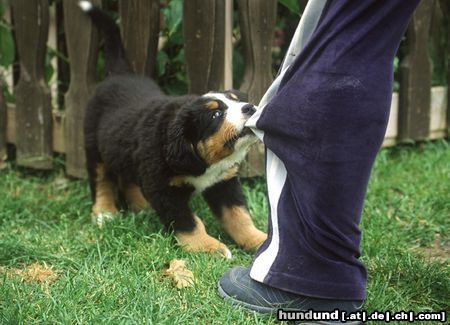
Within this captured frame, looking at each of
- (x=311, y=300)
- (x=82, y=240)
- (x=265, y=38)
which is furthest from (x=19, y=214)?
(x=311, y=300)

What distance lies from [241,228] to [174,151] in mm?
537

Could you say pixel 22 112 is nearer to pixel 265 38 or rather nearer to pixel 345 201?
pixel 265 38

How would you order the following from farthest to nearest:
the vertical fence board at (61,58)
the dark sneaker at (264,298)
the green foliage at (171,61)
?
the vertical fence board at (61,58) → the green foliage at (171,61) → the dark sneaker at (264,298)

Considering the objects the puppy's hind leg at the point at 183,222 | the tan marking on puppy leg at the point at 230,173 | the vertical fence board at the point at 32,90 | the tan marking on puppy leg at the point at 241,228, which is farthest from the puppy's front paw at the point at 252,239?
the vertical fence board at the point at 32,90

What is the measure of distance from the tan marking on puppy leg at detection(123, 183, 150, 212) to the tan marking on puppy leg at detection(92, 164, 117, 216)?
0.13 m

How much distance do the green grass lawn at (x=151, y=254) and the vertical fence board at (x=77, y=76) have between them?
19 centimetres

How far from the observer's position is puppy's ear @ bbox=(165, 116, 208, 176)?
123 inches

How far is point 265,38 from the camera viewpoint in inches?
154

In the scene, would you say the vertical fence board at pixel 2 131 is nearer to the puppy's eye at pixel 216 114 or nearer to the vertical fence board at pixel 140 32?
the vertical fence board at pixel 140 32

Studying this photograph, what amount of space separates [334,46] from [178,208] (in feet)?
4.52

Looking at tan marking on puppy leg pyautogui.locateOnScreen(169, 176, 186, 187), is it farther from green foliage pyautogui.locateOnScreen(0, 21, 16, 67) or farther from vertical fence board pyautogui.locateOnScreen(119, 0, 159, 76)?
green foliage pyautogui.locateOnScreen(0, 21, 16, 67)

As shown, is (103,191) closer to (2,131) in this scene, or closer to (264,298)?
(2,131)

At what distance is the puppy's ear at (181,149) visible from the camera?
3.12 metres

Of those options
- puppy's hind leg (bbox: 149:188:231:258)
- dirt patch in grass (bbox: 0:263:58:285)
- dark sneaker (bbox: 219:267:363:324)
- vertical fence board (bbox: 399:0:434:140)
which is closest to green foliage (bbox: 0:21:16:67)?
puppy's hind leg (bbox: 149:188:231:258)
